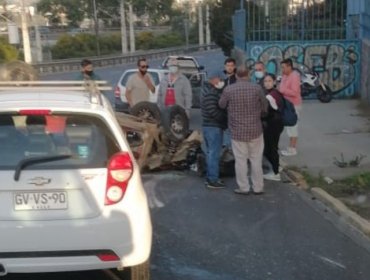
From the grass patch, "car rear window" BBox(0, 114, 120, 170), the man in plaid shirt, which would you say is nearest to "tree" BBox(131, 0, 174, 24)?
the grass patch

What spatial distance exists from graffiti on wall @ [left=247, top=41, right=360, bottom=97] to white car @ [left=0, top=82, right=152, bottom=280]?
19494 mm

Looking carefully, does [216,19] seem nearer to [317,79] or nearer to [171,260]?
[317,79]

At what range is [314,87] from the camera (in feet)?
77.2

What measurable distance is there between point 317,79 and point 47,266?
19.8m

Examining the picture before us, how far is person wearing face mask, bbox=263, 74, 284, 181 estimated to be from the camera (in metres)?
10.0

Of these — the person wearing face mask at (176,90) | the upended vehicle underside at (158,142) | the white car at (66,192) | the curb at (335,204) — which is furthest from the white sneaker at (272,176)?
the white car at (66,192)

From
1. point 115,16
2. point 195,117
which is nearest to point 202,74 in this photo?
point 195,117

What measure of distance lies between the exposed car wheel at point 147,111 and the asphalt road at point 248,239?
2504mm

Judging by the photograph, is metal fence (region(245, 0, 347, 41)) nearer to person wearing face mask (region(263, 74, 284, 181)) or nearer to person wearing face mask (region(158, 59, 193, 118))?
person wearing face mask (region(158, 59, 193, 118))

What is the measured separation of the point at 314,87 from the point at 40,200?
1957 cm

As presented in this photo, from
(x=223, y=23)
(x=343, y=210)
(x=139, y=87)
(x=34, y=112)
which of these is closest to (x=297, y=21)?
(x=139, y=87)

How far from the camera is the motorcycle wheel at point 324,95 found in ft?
75.8

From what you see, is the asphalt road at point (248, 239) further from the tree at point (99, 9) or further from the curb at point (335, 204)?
the tree at point (99, 9)

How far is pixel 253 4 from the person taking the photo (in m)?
26.4
